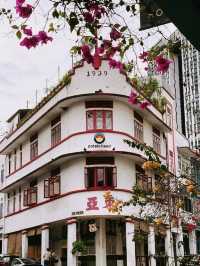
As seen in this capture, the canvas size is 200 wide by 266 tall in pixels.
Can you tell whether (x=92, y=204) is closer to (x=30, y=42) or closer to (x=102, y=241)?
(x=102, y=241)

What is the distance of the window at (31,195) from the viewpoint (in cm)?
3322

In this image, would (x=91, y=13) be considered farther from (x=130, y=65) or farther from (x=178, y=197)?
(x=178, y=197)

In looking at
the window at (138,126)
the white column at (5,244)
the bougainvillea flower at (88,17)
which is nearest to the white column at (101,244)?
the window at (138,126)

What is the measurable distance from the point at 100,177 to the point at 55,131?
4831mm

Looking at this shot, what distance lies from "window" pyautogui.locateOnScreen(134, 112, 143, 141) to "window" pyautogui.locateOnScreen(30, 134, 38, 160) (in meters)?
6.99

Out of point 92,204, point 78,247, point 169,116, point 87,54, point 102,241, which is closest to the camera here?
point 87,54

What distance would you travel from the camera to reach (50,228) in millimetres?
32312

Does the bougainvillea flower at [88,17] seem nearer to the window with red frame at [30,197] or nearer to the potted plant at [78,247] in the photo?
the potted plant at [78,247]

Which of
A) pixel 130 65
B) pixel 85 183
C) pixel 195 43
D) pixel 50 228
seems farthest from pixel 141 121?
pixel 195 43

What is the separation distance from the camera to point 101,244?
27.8 metres

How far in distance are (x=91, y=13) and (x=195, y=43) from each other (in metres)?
1.56

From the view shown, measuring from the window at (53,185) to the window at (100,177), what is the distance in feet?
8.03

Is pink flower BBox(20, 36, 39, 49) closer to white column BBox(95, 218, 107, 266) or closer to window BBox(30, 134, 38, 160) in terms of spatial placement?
white column BBox(95, 218, 107, 266)

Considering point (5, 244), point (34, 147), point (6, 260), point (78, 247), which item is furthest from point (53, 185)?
point (5, 244)
